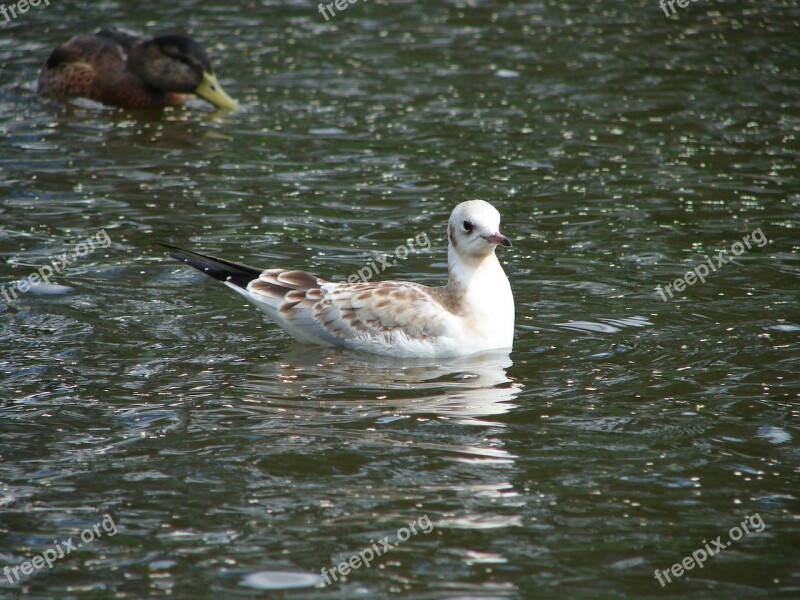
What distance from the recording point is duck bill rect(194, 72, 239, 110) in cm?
1558

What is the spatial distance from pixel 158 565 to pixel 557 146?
899 centimetres

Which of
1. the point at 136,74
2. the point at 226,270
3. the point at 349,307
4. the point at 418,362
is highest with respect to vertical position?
the point at 136,74

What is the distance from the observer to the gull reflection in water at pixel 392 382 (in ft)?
25.8

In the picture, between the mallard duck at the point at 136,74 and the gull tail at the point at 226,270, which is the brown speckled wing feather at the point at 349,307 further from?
the mallard duck at the point at 136,74

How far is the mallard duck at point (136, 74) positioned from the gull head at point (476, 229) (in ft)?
24.7

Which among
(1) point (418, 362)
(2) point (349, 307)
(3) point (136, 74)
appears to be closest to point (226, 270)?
(2) point (349, 307)

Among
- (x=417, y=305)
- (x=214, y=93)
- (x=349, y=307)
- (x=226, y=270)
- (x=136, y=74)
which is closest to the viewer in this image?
(x=417, y=305)

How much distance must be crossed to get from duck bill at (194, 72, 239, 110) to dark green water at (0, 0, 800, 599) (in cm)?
22

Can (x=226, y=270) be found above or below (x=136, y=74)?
below

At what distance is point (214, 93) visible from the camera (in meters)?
15.6

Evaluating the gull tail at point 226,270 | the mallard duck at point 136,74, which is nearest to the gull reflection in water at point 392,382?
the gull tail at point 226,270

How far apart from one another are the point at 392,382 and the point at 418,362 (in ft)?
1.46

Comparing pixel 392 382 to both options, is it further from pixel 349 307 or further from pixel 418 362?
pixel 349 307

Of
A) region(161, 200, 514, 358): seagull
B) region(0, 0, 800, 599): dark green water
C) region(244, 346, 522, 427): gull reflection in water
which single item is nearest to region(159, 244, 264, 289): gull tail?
region(161, 200, 514, 358): seagull
